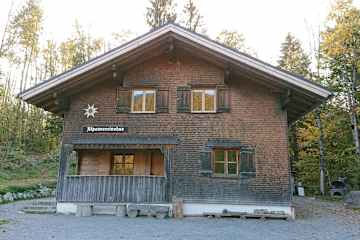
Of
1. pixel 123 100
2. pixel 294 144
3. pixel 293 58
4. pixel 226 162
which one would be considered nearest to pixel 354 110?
pixel 294 144

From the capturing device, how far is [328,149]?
21906 mm

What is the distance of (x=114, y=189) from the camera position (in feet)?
38.4

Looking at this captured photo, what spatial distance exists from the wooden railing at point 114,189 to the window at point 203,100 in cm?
291

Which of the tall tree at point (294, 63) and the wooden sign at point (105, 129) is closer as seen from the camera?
the wooden sign at point (105, 129)

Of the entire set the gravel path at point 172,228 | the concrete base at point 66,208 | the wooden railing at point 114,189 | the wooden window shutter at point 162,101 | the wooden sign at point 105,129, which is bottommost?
the gravel path at point 172,228

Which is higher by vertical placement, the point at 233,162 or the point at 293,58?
the point at 293,58

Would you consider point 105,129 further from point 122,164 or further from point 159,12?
point 159,12

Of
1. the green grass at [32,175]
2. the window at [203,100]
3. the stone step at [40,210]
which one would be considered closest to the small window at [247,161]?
the window at [203,100]

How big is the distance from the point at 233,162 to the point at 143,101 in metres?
4.10

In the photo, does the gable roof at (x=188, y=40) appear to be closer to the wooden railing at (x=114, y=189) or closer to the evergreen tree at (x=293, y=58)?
the wooden railing at (x=114, y=189)

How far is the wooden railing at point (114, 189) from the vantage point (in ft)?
38.0

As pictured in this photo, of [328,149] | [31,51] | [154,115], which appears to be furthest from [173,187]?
[31,51]

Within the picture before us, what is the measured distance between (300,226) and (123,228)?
4.96 meters

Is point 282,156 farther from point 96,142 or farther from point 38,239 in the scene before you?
point 38,239
